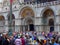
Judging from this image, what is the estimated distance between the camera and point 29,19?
125ft

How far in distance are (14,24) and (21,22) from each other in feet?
6.65

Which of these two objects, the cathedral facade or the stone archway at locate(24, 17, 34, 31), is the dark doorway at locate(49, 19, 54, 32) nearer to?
the cathedral facade

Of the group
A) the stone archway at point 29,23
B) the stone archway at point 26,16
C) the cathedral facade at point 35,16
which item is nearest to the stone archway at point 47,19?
the cathedral facade at point 35,16

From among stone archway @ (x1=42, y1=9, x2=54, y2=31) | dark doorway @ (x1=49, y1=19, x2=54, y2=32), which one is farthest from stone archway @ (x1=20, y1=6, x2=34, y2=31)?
dark doorway @ (x1=49, y1=19, x2=54, y2=32)

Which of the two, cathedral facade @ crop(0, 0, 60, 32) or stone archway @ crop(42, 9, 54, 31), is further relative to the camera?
stone archway @ crop(42, 9, 54, 31)

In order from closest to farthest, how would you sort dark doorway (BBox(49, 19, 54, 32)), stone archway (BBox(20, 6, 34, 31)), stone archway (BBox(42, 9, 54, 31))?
dark doorway (BBox(49, 19, 54, 32)), stone archway (BBox(42, 9, 54, 31)), stone archway (BBox(20, 6, 34, 31))

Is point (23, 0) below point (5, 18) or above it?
above

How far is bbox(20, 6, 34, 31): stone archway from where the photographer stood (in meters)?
37.5

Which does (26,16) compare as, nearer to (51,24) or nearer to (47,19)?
(47,19)

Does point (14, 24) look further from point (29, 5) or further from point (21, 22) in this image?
point (29, 5)

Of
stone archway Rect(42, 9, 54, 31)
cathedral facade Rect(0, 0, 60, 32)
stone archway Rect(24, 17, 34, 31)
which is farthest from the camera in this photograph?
stone archway Rect(24, 17, 34, 31)

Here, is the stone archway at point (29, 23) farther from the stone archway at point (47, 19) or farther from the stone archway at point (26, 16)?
the stone archway at point (47, 19)

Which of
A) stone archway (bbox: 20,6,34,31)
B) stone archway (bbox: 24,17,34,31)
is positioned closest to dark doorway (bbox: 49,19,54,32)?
stone archway (bbox: 20,6,34,31)

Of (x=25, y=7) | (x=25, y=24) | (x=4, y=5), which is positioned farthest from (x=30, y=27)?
(x=4, y=5)
